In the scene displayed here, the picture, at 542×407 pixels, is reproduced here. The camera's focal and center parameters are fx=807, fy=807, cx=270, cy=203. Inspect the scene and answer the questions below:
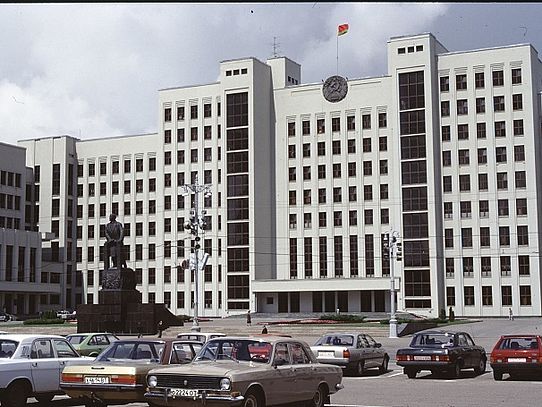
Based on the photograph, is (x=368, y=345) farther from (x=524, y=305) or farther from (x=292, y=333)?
(x=524, y=305)

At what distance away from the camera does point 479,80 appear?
77625 millimetres

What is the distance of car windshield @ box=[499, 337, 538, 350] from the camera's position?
73.6 ft

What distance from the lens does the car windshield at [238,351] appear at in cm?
1339

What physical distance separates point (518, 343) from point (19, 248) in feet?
246

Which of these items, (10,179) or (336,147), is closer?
(336,147)

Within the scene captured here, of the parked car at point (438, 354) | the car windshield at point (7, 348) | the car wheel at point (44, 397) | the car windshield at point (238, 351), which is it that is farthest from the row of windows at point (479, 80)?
the car windshield at point (7, 348)

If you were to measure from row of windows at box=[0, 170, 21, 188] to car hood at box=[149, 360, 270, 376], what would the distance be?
83.5m

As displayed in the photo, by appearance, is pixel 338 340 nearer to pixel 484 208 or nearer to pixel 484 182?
pixel 484 208

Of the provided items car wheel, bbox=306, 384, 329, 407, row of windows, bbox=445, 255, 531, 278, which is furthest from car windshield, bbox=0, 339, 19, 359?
row of windows, bbox=445, 255, 531, 278

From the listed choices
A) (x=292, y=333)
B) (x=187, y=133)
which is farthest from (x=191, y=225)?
(x=187, y=133)

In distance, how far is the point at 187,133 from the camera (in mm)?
89375

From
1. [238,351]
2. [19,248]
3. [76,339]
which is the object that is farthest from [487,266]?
[238,351]

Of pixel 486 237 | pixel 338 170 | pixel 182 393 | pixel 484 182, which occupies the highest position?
pixel 338 170

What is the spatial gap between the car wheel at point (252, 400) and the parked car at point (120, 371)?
2034 mm
